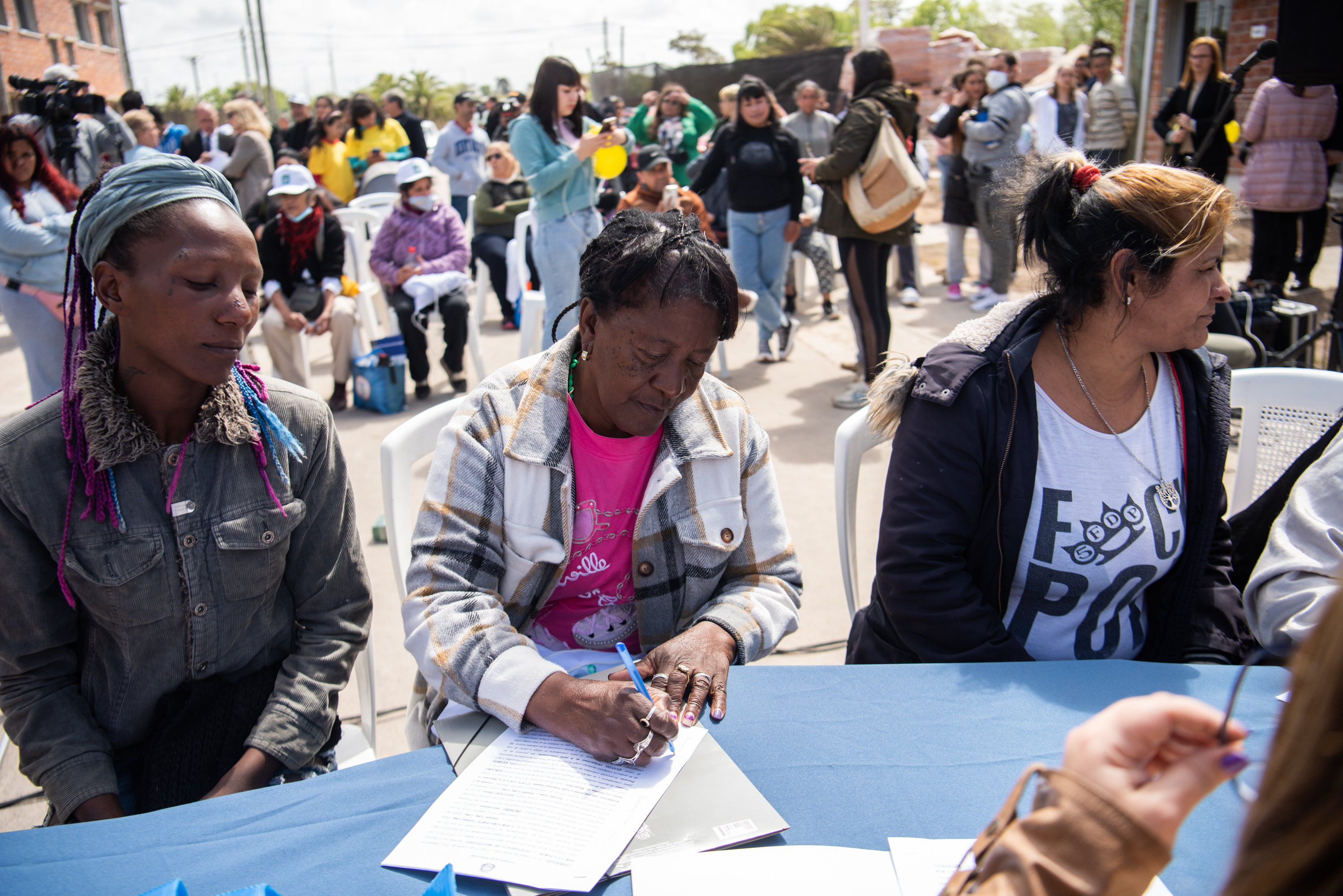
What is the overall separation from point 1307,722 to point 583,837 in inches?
32.4

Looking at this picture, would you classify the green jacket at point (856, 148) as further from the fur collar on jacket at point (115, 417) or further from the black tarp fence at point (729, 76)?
the black tarp fence at point (729, 76)

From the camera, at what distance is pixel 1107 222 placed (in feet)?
5.70

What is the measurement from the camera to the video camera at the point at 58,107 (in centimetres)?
553

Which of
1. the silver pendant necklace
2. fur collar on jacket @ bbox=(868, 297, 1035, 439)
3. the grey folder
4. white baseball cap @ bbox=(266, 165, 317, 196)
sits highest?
white baseball cap @ bbox=(266, 165, 317, 196)

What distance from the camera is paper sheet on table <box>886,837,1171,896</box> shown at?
1.00m

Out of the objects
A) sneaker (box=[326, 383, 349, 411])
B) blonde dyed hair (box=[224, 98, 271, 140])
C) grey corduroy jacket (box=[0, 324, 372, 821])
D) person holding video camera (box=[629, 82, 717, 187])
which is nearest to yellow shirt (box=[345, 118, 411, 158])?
blonde dyed hair (box=[224, 98, 271, 140])

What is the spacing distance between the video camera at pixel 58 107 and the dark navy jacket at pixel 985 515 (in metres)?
6.30

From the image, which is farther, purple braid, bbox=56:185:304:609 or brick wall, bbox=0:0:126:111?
brick wall, bbox=0:0:126:111

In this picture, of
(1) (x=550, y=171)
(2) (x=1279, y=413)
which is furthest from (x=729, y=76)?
(2) (x=1279, y=413)

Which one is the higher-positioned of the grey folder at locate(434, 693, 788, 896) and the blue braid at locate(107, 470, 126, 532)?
the blue braid at locate(107, 470, 126, 532)

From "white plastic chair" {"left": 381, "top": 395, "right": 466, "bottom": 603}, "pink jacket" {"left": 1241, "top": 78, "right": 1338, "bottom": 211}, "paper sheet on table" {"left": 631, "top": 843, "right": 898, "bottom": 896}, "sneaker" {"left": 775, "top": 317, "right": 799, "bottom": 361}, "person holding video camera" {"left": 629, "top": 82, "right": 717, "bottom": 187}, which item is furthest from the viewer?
"person holding video camera" {"left": 629, "top": 82, "right": 717, "bottom": 187}

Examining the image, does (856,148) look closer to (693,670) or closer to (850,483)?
(850,483)

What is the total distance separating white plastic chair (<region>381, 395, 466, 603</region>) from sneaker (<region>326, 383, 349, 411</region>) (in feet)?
12.4

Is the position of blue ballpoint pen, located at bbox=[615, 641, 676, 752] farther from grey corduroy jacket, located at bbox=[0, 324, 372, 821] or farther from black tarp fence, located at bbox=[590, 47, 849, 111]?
black tarp fence, located at bbox=[590, 47, 849, 111]
